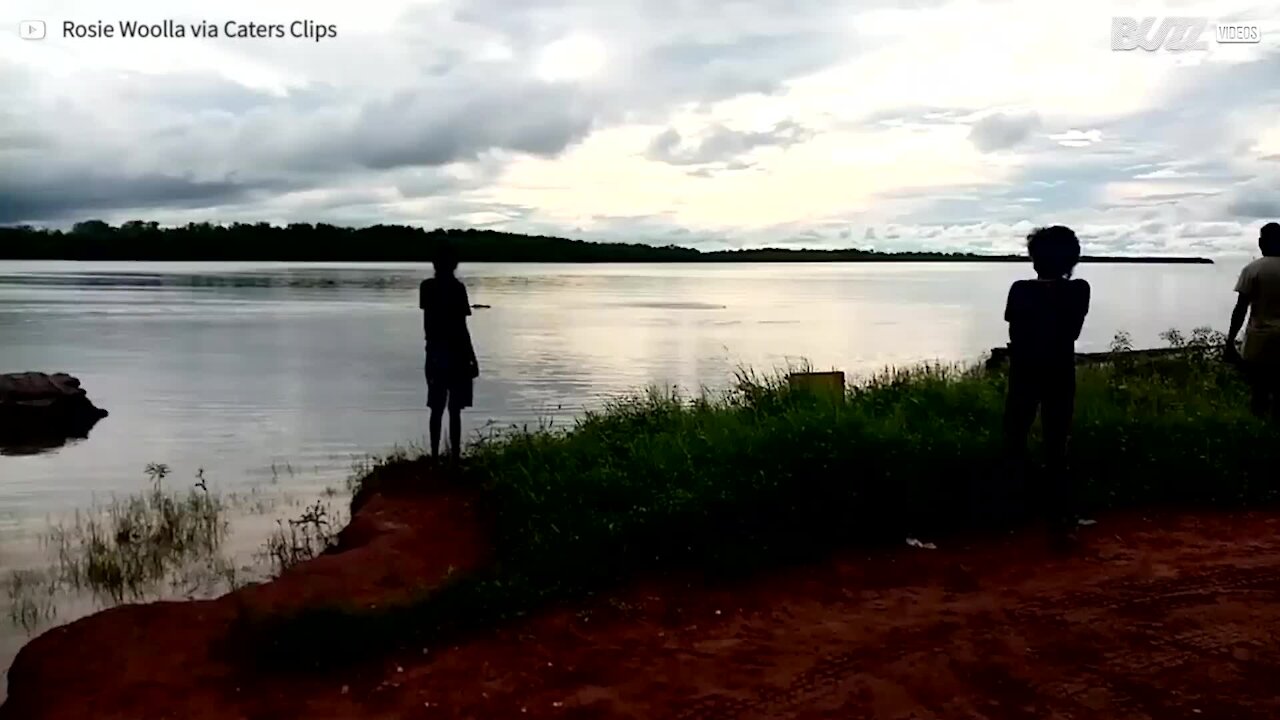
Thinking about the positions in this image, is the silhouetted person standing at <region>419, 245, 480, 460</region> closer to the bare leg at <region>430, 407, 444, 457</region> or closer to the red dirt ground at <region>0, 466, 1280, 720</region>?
the bare leg at <region>430, 407, 444, 457</region>

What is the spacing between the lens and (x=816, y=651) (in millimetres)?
5320

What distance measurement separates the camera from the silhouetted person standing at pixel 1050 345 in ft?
22.8

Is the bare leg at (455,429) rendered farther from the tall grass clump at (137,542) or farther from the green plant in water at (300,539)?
the tall grass clump at (137,542)

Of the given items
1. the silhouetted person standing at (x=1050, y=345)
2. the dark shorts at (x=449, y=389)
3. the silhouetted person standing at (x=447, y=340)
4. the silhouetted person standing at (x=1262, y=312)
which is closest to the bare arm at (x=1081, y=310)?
the silhouetted person standing at (x=1050, y=345)

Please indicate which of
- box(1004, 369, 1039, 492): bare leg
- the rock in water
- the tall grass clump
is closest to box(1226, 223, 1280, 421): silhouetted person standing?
box(1004, 369, 1039, 492): bare leg

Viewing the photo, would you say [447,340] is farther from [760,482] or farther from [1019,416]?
[1019,416]

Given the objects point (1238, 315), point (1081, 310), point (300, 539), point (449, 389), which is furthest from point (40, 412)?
point (1238, 315)

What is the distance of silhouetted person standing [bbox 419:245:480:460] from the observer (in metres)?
9.15

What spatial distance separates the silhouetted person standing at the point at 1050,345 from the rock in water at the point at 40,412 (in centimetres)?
1670

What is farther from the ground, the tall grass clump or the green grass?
the green grass

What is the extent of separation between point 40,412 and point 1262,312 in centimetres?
1903

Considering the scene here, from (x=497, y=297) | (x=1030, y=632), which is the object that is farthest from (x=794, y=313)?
(x=1030, y=632)

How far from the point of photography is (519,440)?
1017 cm

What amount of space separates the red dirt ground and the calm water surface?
7.19ft
